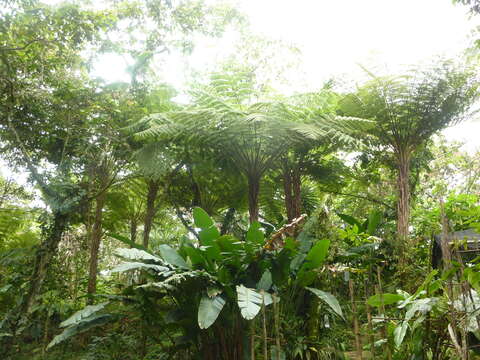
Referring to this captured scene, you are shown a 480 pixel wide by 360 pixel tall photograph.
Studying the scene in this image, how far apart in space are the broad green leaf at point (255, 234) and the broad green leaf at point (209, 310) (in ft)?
1.75

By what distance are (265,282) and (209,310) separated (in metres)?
0.56

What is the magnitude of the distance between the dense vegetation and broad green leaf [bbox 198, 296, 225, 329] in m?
0.01

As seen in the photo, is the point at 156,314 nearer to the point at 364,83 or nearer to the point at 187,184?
the point at 187,184

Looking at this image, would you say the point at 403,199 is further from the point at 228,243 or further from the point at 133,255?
the point at 133,255

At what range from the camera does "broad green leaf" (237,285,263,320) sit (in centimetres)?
217

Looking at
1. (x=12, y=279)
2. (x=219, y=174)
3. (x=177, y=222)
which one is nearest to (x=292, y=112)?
(x=219, y=174)

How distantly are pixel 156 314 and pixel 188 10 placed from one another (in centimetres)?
491

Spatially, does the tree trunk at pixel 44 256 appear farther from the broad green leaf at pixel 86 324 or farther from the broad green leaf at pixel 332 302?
the broad green leaf at pixel 332 302

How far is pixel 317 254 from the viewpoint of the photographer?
2.82 meters

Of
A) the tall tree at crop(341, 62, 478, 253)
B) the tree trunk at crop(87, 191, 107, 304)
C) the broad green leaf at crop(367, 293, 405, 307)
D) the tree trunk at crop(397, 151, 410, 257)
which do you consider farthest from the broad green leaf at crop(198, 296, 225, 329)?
the tree trunk at crop(87, 191, 107, 304)

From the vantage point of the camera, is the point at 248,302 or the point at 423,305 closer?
the point at 423,305

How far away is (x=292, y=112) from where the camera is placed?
3.78 metres

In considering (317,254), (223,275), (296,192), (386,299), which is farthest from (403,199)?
(386,299)

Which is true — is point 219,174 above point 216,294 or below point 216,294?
above
